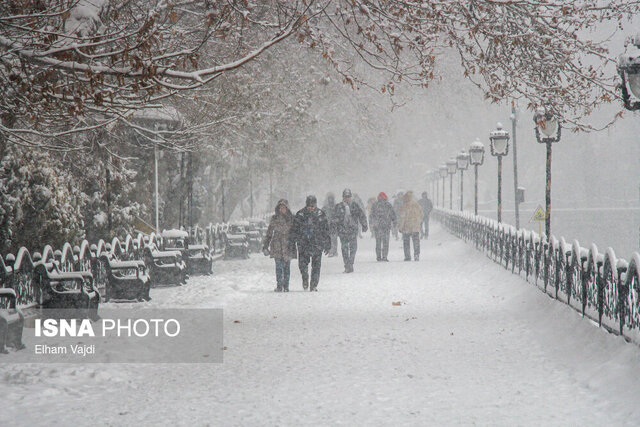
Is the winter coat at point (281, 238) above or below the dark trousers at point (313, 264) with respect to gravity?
above

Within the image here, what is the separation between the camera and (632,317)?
8164mm

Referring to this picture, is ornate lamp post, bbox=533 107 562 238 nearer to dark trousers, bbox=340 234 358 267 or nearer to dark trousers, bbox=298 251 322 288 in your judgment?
dark trousers, bbox=298 251 322 288

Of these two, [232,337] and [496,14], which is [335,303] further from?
[496,14]

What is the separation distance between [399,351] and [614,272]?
2.42 m

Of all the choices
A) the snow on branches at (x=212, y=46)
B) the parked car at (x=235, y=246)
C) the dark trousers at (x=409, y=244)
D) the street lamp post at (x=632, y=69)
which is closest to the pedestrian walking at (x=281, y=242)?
the snow on branches at (x=212, y=46)

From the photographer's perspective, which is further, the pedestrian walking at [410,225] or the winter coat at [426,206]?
the winter coat at [426,206]

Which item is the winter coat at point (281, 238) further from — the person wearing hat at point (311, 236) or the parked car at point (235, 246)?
the parked car at point (235, 246)

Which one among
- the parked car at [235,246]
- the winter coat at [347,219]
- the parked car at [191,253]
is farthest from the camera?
the parked car at [235,246]

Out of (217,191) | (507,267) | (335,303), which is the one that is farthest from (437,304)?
(217,191)

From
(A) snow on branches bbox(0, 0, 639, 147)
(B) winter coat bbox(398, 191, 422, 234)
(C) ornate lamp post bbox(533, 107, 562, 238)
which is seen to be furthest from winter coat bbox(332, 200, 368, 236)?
(A) snow on branches bbox(0, 0, 639, 147)

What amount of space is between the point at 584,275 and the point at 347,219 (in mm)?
9895

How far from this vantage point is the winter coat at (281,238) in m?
14.9

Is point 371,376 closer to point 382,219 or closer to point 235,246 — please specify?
point 382,219

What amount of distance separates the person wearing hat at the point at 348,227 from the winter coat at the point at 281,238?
12.4ft
